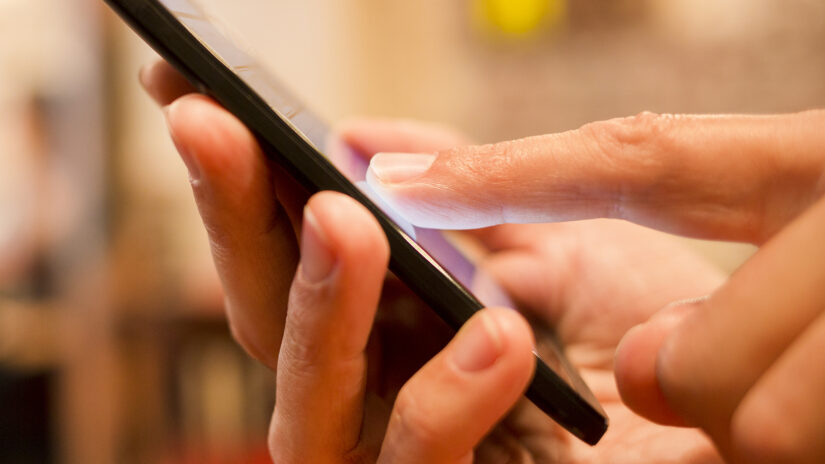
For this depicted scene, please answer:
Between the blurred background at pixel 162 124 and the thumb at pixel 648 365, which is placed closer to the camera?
the thumb at pixel 648 365

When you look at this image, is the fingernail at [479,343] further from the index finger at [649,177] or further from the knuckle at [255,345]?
the knuckle at [255,345]

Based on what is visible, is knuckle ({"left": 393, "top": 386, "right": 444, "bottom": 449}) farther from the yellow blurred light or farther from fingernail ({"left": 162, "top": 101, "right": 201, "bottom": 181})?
the yellow blurred light

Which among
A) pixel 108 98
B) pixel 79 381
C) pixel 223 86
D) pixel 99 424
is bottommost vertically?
pixel 99 424

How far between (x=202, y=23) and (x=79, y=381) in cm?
123

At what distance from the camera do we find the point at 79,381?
1.30 metres

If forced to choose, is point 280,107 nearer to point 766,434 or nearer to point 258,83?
point 258,83

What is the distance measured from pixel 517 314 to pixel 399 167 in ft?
0.38

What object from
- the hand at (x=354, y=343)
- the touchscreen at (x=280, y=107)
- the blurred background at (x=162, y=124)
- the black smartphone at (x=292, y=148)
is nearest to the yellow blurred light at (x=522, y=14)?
the blurred background at (x=162, y=124)

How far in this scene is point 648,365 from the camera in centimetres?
31

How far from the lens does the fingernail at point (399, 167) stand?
0.36m

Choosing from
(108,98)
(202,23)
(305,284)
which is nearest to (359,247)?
(305,284)

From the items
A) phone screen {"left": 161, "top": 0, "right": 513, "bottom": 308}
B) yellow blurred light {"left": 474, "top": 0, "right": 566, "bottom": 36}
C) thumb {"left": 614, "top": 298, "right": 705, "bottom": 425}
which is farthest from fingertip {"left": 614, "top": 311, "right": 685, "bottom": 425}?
yellow blurred light {"left": 474, "top": 0, "right": 566, "bottom": 36}

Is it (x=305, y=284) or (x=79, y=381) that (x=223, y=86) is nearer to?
(x=305, y=284)

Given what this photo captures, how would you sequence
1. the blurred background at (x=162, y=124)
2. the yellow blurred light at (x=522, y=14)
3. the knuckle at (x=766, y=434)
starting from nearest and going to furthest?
the knuckle at (x=766, y=434)
the blurred background at (x=162, y=124)
the yellow blurred light at (x=522, y=14)
